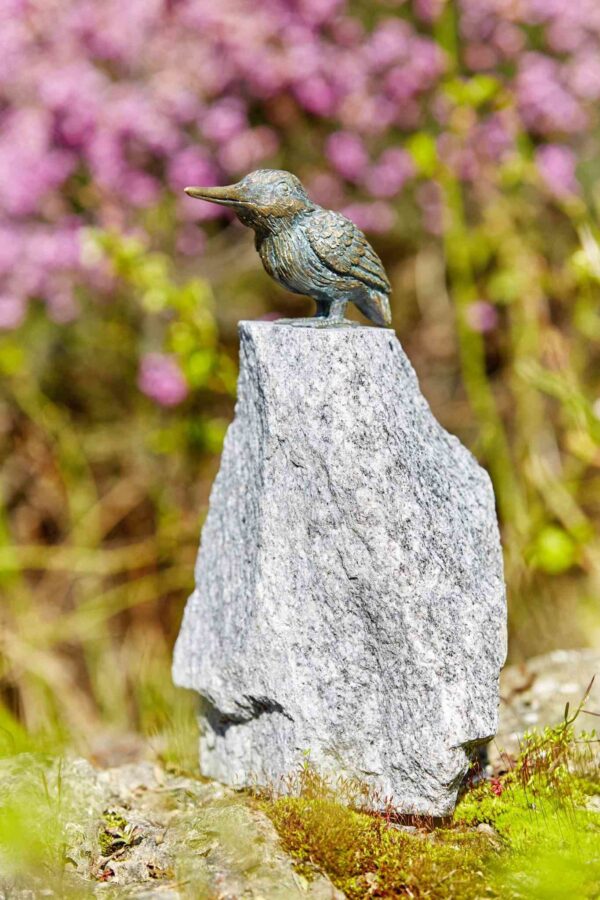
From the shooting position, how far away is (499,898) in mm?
1962

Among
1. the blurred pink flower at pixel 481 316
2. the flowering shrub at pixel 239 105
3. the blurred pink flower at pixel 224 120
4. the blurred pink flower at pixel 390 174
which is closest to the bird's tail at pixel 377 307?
the blurred pink flower at pixel 481 316

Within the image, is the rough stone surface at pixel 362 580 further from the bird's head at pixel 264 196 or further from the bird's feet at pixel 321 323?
the bird's head at pixel 264 196

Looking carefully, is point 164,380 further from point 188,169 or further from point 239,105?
point 239,105

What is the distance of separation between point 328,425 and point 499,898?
126cm

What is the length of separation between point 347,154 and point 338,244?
9.34 ft

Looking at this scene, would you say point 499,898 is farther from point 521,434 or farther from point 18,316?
point 18,316

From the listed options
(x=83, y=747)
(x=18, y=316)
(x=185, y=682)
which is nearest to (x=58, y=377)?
(x=18, y=316)

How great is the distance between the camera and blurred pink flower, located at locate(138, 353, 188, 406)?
4.29 m

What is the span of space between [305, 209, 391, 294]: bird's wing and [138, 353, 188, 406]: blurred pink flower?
196 cm

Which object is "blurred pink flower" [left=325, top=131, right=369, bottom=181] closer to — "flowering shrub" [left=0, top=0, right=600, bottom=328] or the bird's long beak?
"flowering shrub" [left=0, top=0, right=600, bottom=328]

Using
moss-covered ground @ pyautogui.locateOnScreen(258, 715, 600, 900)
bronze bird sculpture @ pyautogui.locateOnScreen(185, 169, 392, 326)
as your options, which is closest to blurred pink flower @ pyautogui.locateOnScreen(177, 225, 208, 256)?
bronze bird sculpture @ pyautogui.locateOnScreen(185, 169, 392, 326)

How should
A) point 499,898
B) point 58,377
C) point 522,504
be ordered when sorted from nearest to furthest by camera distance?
point 499,898 < point 522,504 < point 58,377

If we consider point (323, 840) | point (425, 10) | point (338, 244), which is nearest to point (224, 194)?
point (338, 244)

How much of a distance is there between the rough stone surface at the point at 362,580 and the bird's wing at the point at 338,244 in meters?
0.24
